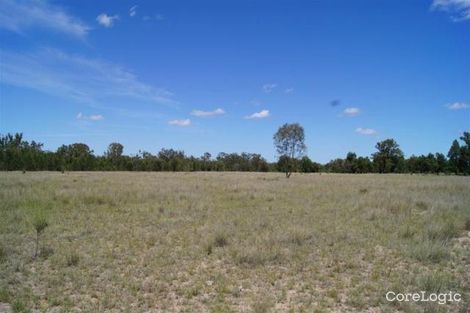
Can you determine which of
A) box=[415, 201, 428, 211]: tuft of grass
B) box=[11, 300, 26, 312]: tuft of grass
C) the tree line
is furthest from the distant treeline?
box=[11, 300, 26, 312]: tuft of grass

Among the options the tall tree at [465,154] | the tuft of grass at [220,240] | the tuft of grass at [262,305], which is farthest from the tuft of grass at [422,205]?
the tall tree at [465,154]

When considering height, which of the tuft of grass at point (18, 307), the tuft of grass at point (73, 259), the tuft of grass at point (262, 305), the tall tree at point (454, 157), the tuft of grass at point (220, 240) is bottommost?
the tuft of grass at point (18, 307)

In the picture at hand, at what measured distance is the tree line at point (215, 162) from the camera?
237ft

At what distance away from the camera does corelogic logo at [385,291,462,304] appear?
615cm

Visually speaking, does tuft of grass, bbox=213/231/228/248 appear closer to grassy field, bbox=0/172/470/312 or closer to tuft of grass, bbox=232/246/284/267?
grassy field, bbox=0/172/470/312

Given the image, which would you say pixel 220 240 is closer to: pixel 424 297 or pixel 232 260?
pixel 232 260

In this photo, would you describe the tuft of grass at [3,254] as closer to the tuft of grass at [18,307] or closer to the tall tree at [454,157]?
the tuft of grass at [18,307]

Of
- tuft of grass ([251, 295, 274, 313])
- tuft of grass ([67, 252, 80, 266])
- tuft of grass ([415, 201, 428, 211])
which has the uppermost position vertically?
tuft of grass ([415, 201, 428, 211])

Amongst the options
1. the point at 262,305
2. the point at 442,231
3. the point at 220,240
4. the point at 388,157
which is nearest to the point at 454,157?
the point at 388,157

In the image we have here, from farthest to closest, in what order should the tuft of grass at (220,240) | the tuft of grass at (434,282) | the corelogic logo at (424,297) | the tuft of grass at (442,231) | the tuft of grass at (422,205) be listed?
the tuft of grass at (422,205)
the tuft of grass at (442,231)
the tuft of grass at (220,240)
the tuft of grass at (434,282)
the corelogic logo at (424,297)

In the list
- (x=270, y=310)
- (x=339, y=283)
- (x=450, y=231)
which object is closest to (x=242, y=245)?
(x=339, y=283)

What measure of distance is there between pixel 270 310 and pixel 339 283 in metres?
1.77

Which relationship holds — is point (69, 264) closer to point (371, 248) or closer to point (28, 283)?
point (28, 283)

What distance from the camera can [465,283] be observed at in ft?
22.8
